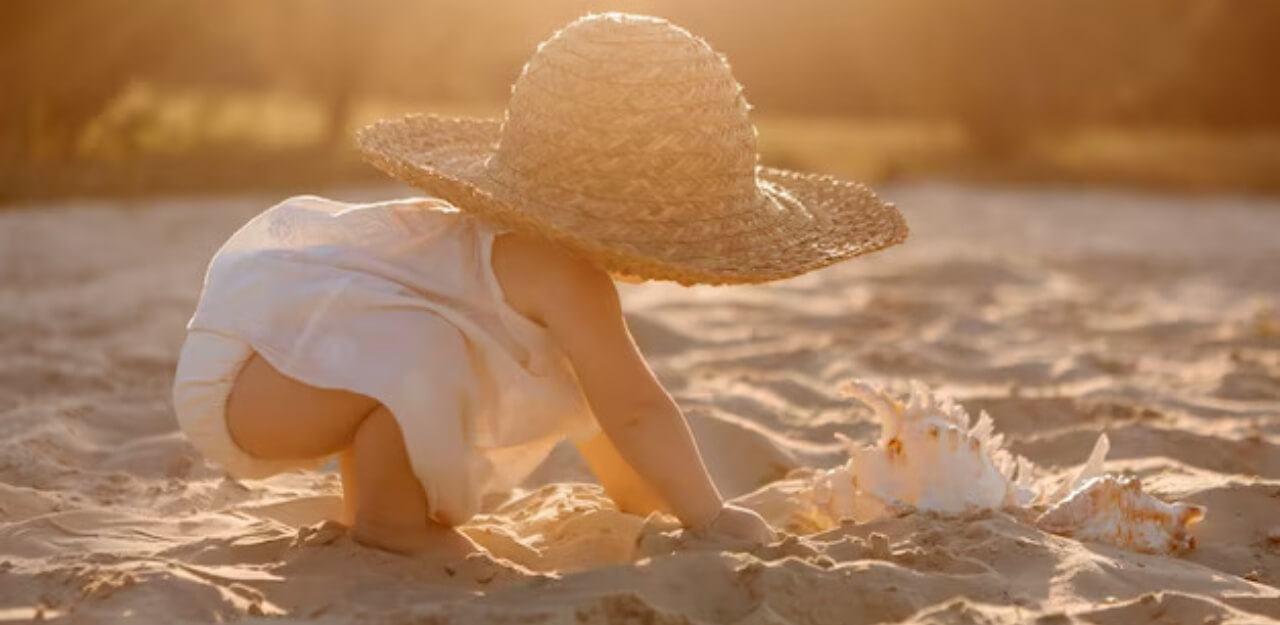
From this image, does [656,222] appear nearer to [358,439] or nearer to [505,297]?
[505,297]

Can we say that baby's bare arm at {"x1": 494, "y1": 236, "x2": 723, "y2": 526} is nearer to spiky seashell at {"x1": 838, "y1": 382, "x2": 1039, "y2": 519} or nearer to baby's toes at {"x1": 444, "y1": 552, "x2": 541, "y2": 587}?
baby's toes at {"x1": 444, "y1": 552, "x2": 541, "y2": 587}

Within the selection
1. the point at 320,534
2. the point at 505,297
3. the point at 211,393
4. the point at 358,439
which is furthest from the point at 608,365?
the point at 211,393

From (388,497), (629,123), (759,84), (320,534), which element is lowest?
(320,534)

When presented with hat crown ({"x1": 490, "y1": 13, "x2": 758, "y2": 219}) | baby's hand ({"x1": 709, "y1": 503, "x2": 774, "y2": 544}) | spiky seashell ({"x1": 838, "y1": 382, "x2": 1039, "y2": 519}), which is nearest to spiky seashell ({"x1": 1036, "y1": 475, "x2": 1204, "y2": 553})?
spiky seashell ({"x1": 838, "y1": 382, "x2": 1039, "y2": 519})

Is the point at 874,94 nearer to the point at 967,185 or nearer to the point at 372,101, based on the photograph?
the point at 967,185

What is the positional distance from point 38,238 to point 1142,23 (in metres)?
9.49

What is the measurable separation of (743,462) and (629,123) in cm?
124

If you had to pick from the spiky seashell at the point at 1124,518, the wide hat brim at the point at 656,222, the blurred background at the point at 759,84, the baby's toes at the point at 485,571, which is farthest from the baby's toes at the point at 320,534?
the blurred background at the point at 759,84

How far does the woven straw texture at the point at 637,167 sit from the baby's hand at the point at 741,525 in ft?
1.44

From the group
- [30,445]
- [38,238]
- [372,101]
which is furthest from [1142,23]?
[30,445]

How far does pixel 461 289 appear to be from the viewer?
114 inches

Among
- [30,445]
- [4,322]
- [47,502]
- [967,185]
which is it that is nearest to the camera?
[47,502]

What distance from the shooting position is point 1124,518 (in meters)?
3.07

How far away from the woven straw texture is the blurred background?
6.68 meters
